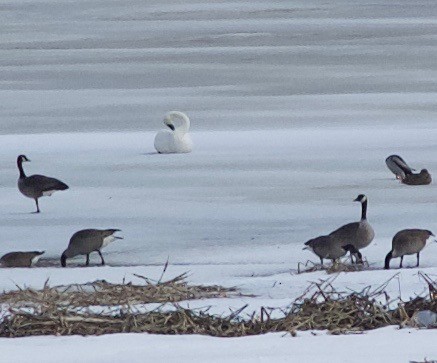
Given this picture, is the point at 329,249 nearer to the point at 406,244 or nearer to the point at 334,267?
the point at 406,244

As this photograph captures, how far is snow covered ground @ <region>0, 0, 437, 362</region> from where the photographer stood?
4250mm

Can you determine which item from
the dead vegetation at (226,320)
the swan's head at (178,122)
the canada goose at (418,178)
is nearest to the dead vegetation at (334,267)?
the dead vegetation at (226,320)

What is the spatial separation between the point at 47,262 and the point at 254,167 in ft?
10.8

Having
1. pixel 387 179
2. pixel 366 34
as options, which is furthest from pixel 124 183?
pixel 366 34

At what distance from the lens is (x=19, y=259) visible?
5918 millimetres

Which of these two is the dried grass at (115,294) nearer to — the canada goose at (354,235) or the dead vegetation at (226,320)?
the dead vegetation at (226,320)

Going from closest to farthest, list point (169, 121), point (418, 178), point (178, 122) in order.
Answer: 1. point (418, 178)
2. point (178, 122)
3. point (169, 121)

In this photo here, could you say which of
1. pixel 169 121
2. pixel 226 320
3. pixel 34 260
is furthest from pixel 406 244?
pixel 169 121

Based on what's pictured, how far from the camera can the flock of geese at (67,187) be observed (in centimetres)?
595

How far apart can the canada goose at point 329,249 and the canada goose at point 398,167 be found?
2824 millimetres

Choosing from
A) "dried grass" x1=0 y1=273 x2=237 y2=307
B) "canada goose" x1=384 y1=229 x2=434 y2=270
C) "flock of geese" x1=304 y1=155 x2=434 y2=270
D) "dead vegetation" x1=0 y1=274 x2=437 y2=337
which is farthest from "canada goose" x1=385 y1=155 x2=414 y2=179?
"dead vegetation" x1=0 y1=274 x2=437 y2=337

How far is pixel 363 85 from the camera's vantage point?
1441 cm

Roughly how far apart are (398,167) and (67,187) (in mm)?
2260

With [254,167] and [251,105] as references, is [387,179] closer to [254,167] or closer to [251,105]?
[254,167]
